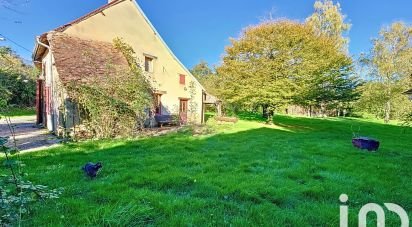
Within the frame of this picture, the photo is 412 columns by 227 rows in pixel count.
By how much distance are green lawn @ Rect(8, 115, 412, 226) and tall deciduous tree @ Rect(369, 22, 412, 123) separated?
2153 centimetres

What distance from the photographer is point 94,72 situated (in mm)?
11156

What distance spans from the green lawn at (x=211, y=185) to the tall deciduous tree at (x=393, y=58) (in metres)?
21.5

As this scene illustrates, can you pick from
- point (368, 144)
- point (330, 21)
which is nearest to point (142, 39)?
point (368, 144)

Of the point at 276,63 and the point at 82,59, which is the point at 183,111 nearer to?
the point at 276,63

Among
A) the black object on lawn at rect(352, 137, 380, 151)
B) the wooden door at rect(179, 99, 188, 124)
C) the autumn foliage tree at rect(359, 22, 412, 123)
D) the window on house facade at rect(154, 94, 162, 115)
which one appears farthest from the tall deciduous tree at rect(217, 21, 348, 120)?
the autumn foliage tree at rect(359, 22, 412, 123)

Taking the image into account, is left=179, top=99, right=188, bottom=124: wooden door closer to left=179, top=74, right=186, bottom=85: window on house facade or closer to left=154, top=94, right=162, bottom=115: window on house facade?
left=179, top=74, right=186, bottom=85: window on house facade

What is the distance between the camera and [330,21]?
26.3 meters

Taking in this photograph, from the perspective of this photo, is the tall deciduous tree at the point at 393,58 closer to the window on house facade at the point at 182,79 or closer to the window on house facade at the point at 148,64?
the window on house facade at the point at 182,79

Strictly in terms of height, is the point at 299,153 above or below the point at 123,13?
below

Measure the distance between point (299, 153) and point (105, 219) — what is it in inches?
261

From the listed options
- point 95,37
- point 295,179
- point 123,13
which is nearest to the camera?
point 295,179

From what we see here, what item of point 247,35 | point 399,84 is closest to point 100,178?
point 247,35

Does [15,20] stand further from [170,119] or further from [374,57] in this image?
[374,57]

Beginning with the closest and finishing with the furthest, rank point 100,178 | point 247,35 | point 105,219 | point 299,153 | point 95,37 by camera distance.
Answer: point 105,219, point 100,178, point 299,153, point 95,37, point 247,35
